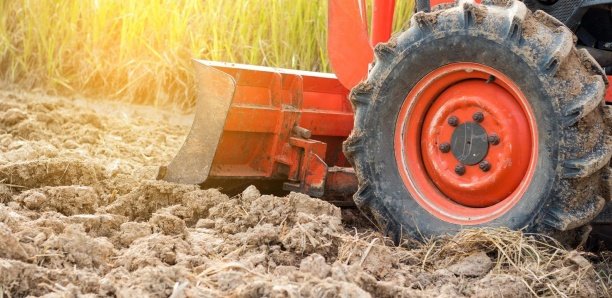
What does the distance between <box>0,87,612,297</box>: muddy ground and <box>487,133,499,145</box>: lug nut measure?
319 mm

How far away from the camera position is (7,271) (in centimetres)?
245

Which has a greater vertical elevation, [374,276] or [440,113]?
[440,113]

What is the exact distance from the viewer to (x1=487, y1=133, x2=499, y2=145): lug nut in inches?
121

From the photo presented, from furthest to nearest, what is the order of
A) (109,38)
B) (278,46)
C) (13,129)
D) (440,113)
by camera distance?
(109,38) < (278,46) < (13,129) < (440,113)

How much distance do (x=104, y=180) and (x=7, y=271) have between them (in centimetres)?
173

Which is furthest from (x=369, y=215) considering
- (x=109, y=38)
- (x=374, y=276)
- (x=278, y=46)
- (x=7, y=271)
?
(x=109, y=38)

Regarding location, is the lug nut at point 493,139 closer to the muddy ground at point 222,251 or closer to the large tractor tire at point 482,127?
the large tractor tire at point 482,127

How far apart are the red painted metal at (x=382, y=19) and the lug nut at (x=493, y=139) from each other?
1.02 meters

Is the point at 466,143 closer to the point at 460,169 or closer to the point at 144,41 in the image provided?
the point at 460,169

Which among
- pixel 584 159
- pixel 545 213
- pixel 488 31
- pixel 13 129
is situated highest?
pixel 488 31

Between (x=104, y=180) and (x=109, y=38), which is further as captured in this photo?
(x=109, y=38)

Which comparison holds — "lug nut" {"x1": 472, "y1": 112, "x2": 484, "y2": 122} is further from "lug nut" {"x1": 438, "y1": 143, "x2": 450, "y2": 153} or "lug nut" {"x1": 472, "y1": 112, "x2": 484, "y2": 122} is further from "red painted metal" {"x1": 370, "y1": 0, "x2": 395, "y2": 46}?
"red painted metal" {"x1": 370, "y1": 0, "x2": 395, "y2": 46}

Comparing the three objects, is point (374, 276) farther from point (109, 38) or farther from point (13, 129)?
point (109, 38)

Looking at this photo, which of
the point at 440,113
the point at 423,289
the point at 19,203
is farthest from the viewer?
the point at 19,203
